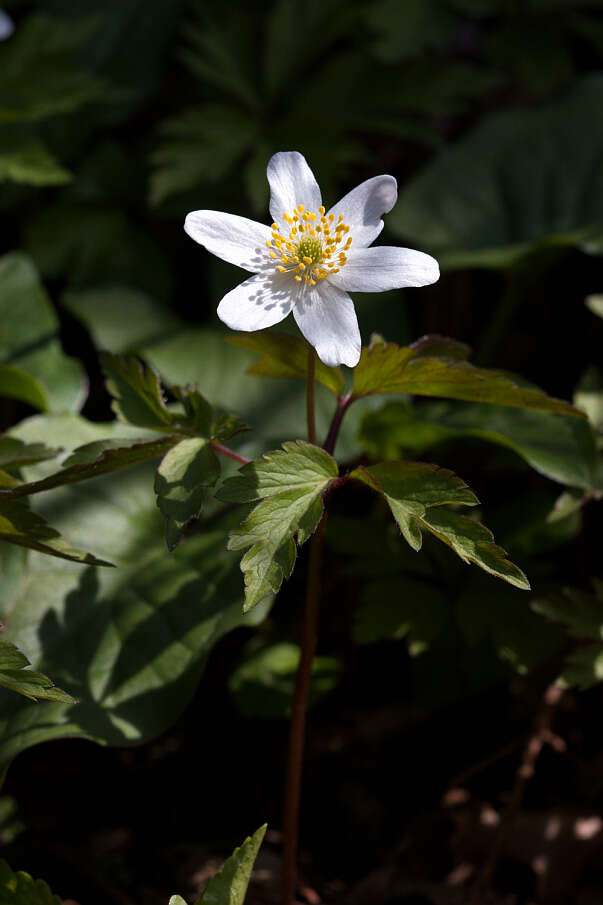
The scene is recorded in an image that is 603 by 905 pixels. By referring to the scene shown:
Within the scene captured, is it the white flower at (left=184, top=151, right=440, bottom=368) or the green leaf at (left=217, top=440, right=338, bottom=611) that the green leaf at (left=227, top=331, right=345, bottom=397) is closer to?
the white flower at (left=184, top=151, right=440, bottom=368)

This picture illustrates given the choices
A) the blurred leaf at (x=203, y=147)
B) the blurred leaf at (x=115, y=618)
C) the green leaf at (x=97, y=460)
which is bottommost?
the blurred leaf at (x=115, y=618)

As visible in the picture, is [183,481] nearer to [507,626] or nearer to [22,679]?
[22,679]

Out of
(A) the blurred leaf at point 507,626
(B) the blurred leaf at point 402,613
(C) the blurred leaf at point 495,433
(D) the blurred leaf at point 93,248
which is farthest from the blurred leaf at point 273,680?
(D) the blurred leaf at point 93,248

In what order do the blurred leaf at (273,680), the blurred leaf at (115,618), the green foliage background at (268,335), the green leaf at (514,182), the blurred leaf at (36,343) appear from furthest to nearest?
Answer: 1. the green leaf at (514,182)
2. the blurred leaf at (36,343)
3. the blurred leaf at (273,680)
4. the green foliage background at (268,335)
5. the blurred leaf at (115,618)

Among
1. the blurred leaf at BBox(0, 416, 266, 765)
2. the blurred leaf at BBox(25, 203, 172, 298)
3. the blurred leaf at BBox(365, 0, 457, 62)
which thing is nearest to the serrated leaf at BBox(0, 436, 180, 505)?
the blurred leaf at BBox(0, 416, 266, 765)

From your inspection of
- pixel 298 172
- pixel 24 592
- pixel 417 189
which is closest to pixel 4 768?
pixel 24 592

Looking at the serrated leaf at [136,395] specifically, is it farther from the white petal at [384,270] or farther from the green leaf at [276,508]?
the white petal at [384,270]
